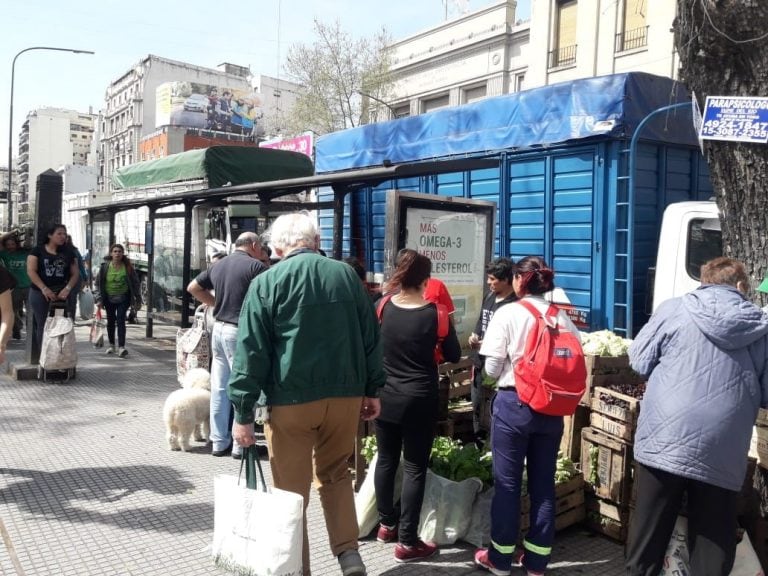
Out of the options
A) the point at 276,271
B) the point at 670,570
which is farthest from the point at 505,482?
the point at 276,271

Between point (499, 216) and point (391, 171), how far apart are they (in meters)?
2.07

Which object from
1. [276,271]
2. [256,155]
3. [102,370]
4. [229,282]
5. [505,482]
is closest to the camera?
[276,271]

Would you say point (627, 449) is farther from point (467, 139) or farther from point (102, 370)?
point (102, 370)

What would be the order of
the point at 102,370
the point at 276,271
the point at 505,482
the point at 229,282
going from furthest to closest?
the point at 102,370 < the point at 229,282 < the point at 505,482 < the point at 276,271

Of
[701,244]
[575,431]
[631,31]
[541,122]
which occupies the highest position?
[631,31]

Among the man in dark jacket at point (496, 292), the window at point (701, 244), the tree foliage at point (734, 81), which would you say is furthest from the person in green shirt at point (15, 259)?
the tree foliage at point (734, 81)

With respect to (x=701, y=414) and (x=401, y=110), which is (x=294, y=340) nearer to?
(x=701, y=414)

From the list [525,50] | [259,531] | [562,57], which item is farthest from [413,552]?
[525,50]

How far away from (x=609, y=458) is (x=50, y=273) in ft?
22.6

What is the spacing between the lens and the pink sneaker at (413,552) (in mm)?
3908

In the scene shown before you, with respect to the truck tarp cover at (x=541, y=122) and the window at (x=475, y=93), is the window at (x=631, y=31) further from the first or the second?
the truck tarp cover at (x=541, y=122)

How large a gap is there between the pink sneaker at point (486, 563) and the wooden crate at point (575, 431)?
3.51 feet

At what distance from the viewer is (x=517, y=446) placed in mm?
3635

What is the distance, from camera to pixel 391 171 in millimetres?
6473
